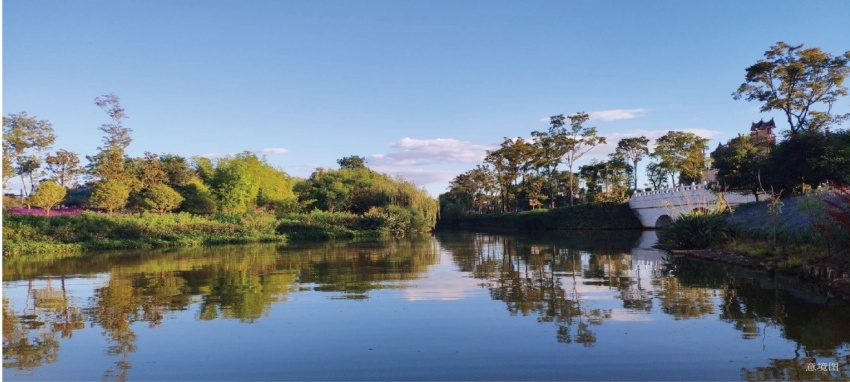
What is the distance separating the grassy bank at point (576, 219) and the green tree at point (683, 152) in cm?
596

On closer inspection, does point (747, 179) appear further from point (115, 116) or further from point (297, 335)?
point (115, 116)

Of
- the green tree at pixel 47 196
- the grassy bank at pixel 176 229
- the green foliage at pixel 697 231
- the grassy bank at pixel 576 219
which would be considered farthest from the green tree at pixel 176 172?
the green foliage at pixel 697 231

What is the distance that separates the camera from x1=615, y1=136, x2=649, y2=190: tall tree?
4662 cm

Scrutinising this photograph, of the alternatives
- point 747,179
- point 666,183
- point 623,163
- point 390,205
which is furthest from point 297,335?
point 666,183

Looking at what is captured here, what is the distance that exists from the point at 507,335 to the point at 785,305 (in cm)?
456

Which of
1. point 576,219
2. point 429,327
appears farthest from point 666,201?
point 429,327

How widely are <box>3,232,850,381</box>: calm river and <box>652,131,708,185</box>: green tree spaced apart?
112 ft

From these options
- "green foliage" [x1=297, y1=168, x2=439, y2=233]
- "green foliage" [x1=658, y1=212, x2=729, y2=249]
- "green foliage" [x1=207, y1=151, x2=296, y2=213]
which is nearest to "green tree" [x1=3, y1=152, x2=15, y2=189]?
"green foliage" [x1=207, y1=151, x2=296, y2=213]

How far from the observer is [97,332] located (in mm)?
6645

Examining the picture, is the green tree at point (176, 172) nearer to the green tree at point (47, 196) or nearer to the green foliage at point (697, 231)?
the green tree at point (47, 196)

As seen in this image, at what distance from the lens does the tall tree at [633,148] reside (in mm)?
46625

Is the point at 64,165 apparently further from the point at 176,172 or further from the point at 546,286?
the point at 546,286

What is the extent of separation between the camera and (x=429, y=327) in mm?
6773

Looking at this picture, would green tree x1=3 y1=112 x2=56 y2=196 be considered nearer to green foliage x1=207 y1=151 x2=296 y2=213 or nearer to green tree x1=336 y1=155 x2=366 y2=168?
green foliage x1=207 y1=151 x2=296 y2=213
